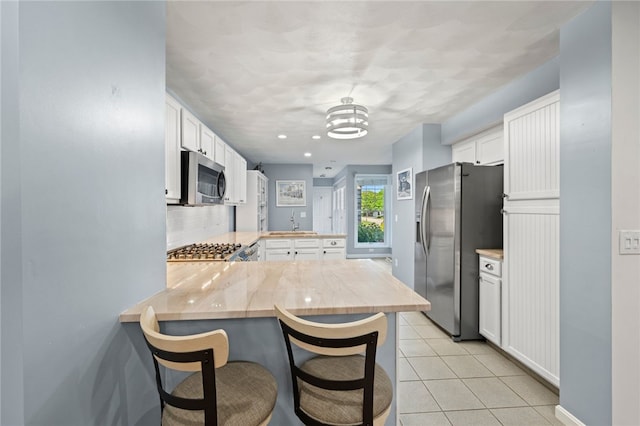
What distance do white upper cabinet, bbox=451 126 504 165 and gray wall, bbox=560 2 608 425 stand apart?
1346mm

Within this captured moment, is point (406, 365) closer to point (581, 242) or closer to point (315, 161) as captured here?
point (581, 242)

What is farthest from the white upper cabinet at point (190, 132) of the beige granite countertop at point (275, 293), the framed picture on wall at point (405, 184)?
the framed picture on wall at point (405, 184)

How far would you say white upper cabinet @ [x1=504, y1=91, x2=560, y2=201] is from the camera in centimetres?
199

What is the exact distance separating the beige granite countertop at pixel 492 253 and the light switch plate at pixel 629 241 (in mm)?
1027

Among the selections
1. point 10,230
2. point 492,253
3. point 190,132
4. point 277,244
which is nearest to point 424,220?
point 492,253

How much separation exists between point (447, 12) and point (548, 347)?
231 centimetres

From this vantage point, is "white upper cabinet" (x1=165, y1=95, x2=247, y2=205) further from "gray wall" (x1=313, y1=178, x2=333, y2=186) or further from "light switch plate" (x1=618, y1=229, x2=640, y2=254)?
"gray wall" (x1=313, y1=178, x2=333, y2=186)

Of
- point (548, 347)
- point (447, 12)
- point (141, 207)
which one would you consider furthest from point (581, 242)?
point (141, 207)

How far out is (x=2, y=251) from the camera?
67 cm

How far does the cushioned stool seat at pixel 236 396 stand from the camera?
93cm

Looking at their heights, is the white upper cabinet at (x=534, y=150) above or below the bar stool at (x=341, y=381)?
above

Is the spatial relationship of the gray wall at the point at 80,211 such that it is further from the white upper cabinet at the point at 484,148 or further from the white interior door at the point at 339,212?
the white interior door at the point at 339,212

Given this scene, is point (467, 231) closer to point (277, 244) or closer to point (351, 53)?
point (351, 53)

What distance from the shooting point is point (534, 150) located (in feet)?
7.11
